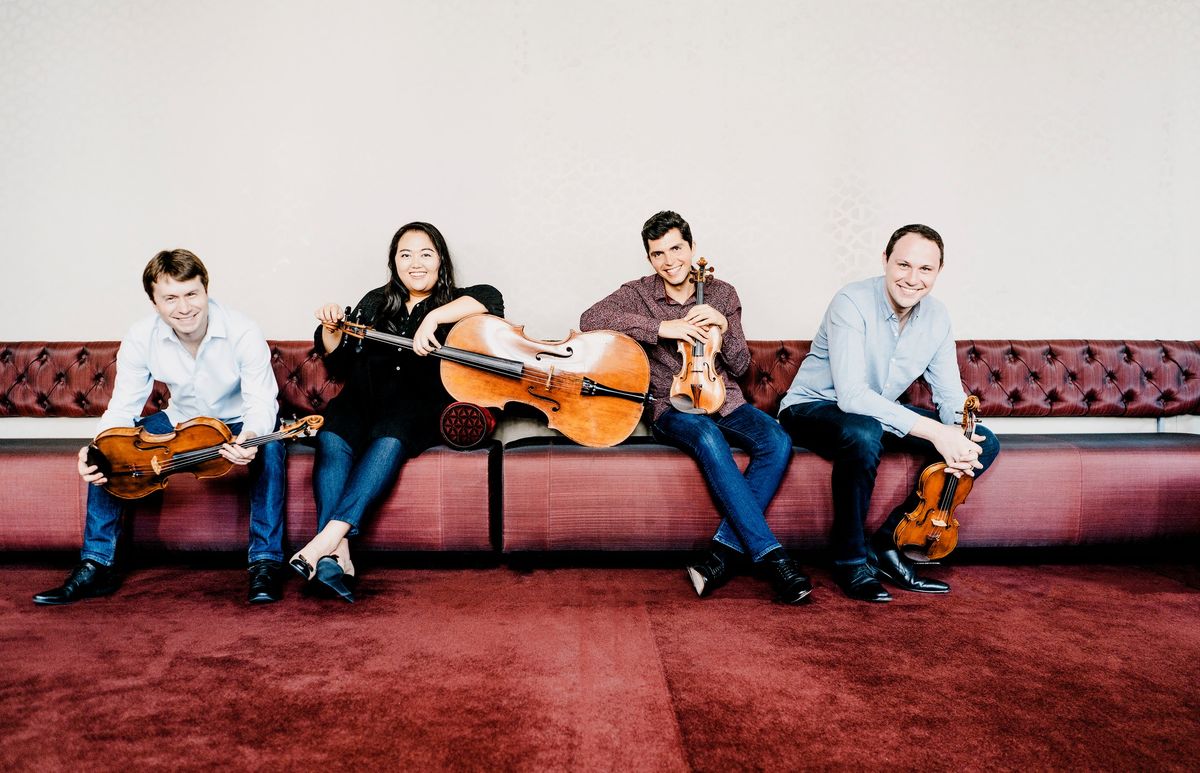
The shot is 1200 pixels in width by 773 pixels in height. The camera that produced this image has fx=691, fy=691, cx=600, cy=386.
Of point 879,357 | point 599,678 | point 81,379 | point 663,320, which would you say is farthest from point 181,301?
point 879,357

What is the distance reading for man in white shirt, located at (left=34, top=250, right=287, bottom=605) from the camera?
2.11 meters

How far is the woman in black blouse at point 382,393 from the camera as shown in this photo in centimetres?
217

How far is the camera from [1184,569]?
2414 millimetres

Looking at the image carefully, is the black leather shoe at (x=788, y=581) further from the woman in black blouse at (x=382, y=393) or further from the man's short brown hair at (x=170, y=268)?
the man's short brown hair at (x=170, y=268)

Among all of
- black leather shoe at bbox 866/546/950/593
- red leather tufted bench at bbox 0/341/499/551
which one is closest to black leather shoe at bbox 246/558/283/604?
red leather tufted bench at bbox 0/341/499/551

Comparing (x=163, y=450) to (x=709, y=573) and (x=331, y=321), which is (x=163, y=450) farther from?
(x=709, y=573)

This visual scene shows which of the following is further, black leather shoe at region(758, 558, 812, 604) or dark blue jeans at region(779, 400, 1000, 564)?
dark blue jeans at region(779, 400, 1000, 564)

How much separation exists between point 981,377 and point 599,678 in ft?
7.60

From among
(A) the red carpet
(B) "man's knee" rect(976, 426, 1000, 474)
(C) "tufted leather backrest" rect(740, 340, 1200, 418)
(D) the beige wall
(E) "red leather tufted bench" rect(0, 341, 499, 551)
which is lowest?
(A) the red carpet

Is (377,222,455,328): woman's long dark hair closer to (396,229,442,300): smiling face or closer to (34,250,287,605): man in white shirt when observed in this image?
(396,229,442,300): smiling face

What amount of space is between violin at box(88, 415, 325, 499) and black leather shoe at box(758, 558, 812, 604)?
4.73ft

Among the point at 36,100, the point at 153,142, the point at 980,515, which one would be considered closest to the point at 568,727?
the point at 980,515

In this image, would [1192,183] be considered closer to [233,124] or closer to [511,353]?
[511,353]

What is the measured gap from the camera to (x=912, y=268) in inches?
87.7
